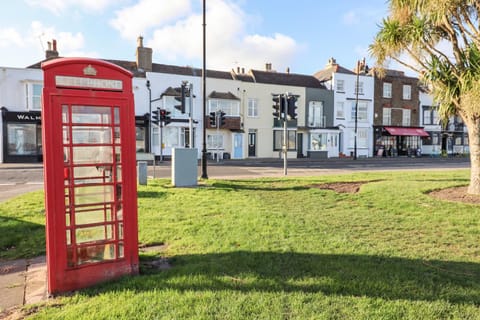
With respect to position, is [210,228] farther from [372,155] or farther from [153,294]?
[372,155]

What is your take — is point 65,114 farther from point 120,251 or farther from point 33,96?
point 33,96

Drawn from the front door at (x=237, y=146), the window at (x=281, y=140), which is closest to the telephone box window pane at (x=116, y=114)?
the front door at (x=237, y=146)

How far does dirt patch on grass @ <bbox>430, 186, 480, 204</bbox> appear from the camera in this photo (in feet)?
27.7

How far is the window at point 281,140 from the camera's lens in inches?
1345

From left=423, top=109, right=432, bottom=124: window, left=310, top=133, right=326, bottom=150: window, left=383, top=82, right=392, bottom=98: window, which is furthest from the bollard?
left=423, top=109, right=432, bottom=124: window

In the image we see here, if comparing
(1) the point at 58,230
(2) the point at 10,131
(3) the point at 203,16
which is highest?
(3) the point at 203,16

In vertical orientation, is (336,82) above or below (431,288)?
above

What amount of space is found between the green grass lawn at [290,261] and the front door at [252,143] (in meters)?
25.0

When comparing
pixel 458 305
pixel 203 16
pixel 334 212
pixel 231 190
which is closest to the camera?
pixel 458 305

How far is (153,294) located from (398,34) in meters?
9.82

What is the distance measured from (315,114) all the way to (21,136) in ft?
90.4

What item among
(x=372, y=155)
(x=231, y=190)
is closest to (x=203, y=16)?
(x=231, y=190)

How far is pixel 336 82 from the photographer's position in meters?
36.8

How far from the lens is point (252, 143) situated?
33438mm
